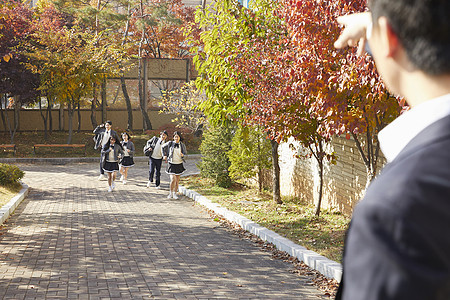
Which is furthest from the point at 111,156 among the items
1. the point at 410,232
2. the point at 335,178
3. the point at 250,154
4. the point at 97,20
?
the point at 97,20

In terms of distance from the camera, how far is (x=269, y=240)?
32.4ft

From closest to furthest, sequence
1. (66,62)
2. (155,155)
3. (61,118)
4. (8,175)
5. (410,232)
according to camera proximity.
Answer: (410,232) → (8,175) → (155,155) → (66,62) → (61,118)

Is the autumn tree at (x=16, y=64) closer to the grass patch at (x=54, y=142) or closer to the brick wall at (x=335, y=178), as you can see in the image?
the grass patch at (x=54, y=142)

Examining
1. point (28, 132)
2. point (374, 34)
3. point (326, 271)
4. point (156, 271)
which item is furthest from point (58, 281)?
point (28, 132)

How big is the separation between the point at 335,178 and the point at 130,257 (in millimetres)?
6052

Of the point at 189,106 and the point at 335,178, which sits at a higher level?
the point at 189,106

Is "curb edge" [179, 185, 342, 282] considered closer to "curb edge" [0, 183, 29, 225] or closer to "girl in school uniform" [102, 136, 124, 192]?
"girl in school uniform" [102, 136, 124, 192]

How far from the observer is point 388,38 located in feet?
3.36

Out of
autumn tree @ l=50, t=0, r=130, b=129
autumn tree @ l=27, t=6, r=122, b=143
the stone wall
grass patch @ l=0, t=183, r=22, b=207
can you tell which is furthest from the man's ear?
the stone wall

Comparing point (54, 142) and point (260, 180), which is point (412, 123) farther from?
point (54, 142)

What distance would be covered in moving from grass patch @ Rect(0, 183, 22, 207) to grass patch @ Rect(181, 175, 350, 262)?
17.7ft

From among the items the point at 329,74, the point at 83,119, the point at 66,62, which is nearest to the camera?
the point at 329,74

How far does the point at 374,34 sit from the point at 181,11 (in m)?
37.7

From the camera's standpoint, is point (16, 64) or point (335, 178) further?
point (16, 64)
